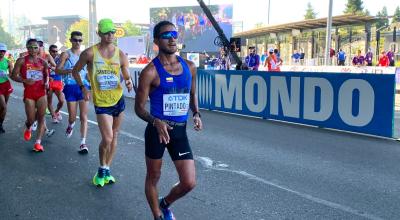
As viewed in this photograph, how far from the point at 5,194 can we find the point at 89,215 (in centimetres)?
137

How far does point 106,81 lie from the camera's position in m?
5.56

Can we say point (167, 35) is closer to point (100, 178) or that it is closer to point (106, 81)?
point (106, 81)

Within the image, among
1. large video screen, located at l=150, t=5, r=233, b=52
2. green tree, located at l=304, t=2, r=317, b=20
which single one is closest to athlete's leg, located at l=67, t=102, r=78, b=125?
large video screen, located at l=150, t=5, r=233, b=52

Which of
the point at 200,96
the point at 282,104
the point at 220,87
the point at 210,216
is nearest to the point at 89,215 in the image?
the point at 210,216

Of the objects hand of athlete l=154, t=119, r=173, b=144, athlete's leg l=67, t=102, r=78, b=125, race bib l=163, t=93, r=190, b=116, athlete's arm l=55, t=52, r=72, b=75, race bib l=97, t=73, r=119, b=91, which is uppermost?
athlete's arm l=55, t=52, r=72, b=75

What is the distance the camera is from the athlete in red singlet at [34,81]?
299 inches

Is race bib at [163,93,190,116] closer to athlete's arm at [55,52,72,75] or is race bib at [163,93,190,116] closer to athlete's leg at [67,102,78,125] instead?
athlete's arm at [55,52,72,75]

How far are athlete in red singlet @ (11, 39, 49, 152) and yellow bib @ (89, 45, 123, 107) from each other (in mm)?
2420

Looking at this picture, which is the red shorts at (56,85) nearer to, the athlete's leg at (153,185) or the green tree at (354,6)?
the athlete's leg at (153,185)

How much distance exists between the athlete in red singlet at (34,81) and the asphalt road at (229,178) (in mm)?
576

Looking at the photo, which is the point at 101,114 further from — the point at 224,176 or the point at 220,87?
the point at 220,87

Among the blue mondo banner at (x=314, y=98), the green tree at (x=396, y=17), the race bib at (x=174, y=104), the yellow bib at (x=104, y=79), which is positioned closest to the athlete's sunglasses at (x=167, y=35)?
the race bib at (x=174, y=104)

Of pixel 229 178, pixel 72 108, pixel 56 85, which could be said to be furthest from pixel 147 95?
pixel 56 85

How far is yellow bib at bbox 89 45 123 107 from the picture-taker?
18.1 ft
